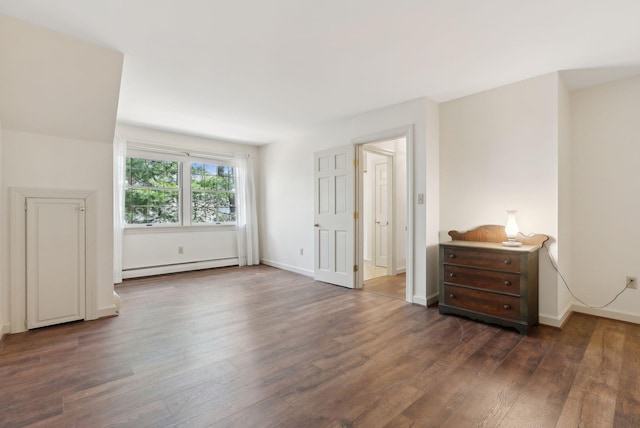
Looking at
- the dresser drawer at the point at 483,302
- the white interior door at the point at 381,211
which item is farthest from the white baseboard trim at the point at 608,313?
the white interior door at the point at 381,211

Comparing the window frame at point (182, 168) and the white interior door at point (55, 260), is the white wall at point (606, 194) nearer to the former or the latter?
the white interior door at point (55, 260)

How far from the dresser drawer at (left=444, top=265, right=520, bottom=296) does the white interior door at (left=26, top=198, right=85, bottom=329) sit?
378 centimetres

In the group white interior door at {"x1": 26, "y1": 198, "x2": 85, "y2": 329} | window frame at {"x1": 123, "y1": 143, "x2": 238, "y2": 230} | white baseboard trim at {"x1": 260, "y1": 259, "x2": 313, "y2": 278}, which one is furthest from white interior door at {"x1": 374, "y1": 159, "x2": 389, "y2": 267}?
white interior door at {"x1": 26, "y1": 198, "x2": 85, "y2": 329}

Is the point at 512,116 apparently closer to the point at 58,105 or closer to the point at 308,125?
the point at 308,125

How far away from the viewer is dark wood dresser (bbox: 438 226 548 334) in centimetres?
273

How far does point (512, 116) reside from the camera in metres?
3.14

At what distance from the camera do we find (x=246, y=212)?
6047 mm

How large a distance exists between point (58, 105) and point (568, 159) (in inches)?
198

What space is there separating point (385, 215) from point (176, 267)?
3872mm

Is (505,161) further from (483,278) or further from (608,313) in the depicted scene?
(608,313)

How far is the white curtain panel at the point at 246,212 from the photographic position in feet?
19.7

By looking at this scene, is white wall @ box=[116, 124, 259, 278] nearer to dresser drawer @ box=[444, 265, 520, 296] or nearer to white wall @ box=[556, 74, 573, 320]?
dresser drawer @ box=[444, 265, 520, 296]

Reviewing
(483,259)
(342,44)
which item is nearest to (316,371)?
(483,259)

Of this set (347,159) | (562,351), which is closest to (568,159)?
(562,351)
